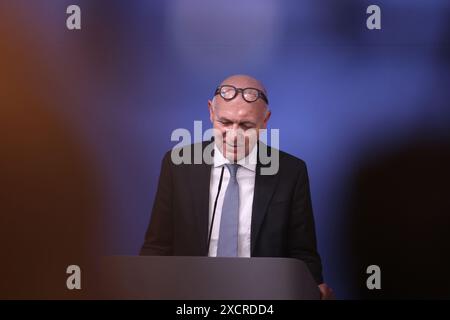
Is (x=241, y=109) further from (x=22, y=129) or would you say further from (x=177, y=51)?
(x=22, y=129)

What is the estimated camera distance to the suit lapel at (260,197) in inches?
→ 118

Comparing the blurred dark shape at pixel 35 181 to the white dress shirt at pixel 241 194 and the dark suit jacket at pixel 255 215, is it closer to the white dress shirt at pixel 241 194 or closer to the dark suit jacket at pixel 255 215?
the dark suit jacket at pixel 255 215

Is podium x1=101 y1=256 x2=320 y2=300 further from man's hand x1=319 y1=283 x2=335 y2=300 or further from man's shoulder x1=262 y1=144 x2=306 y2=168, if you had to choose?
man's shoulder x1=262 y1=144 x2=306 y2=168

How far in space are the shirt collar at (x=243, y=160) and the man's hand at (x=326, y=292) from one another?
0.56m

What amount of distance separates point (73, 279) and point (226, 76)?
1047 millimetres

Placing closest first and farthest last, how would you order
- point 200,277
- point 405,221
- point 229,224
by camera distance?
point 200,277, point 229,224, point 405,221

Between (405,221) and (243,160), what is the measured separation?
73cm

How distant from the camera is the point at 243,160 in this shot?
307 centimetres

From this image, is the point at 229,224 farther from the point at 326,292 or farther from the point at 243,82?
the point at 243,82

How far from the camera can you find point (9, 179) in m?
3.12

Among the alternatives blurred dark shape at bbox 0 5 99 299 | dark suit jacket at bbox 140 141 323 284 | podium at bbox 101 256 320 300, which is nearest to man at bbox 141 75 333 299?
dark suit jacket at bbox 140 141 323 284

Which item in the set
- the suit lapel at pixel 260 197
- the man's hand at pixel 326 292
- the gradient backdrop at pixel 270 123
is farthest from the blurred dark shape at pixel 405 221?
the suit lapel at pixel 260 197

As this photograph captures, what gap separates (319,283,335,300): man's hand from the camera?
9.86 feet

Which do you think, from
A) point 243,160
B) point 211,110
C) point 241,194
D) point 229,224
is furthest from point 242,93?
point 229,224
